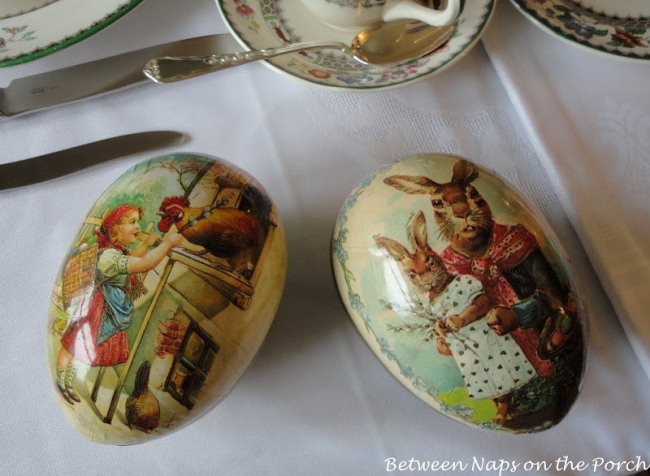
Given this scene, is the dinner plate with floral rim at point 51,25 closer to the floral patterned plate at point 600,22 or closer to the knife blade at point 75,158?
the knife blade at point 75,158

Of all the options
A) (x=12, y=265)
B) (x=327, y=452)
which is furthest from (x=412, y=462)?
(x=12, y=265)

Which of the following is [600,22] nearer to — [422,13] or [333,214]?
[422,13]

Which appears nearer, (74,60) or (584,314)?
(584,314)

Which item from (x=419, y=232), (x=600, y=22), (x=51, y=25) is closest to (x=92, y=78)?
(x=51, y=25)

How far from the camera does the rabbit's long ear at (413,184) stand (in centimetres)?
33

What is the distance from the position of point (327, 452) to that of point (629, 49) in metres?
0.37

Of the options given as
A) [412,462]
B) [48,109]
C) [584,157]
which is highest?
[48,109]

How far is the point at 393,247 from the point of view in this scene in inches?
12.7

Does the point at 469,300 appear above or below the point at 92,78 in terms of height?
below

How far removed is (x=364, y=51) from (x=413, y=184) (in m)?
0.16

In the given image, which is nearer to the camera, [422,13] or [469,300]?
[469,300]

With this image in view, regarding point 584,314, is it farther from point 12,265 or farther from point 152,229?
point 12,265

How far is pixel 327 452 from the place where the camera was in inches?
14.3

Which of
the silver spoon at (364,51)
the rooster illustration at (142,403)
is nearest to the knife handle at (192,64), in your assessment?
the silver spoon at (364,51)
